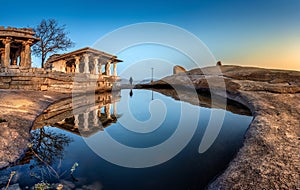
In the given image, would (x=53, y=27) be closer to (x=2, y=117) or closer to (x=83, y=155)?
(x=2, y=117)

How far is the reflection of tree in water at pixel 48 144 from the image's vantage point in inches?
227

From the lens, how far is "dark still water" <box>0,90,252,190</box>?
177 inches

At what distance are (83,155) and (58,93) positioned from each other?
53.7 feet

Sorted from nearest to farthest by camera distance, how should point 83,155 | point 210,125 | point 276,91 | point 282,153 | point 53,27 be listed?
point 282,153, point 83,155, point 210,125, point 276,91, point 53,27

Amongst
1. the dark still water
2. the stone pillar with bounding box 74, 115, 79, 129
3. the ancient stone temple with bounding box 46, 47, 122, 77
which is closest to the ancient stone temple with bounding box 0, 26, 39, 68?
the ancient stone temple with bounding box 46, 47, 122, 77

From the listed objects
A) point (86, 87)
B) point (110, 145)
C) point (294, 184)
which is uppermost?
point (86, 87)

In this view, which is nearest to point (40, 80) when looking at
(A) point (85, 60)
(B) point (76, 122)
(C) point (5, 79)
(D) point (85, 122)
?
(C) point (5, 79)

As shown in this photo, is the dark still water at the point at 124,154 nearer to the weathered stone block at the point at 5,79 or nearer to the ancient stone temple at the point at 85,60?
the weathered stone block at the point at 5,79

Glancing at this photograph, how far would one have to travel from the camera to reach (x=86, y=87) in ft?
77.0

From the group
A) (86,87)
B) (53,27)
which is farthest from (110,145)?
(53,27)

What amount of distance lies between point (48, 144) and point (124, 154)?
10.9 ft

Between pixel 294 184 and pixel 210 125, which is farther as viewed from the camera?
pixel 210 125

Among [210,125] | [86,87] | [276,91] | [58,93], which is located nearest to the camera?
[210,125]

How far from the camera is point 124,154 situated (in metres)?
6.30
